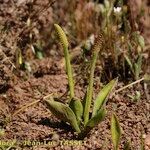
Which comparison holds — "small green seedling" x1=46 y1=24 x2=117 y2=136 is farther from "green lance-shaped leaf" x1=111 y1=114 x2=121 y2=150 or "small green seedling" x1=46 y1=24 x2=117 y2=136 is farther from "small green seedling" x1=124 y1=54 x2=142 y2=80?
"small green seedling" x1=124 y1=54 x2=142 y2=80

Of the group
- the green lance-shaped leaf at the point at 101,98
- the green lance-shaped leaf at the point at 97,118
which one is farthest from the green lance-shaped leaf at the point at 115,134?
the green lance-shaped leaf at the point at 101,98

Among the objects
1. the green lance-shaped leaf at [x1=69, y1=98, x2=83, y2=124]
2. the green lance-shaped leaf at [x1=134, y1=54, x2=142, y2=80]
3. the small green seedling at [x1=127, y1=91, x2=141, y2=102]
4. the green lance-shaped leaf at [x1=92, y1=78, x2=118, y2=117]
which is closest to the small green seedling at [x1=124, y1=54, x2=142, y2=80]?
the green lance-shaped leaf at [x1=134, y1=54, x2=142, y2=80]

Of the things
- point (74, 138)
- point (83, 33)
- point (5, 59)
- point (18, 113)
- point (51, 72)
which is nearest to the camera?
point (74, 138)

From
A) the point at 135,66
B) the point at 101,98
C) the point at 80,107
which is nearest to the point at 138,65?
the point at 135,66

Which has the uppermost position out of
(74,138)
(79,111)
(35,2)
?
(35,2)

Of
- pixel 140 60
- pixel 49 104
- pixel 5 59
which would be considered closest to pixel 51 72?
pixel 5 59

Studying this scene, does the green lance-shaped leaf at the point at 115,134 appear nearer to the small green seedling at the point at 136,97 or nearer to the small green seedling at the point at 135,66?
the small green seedling at the point at 136,97

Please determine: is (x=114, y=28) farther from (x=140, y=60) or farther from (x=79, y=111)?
(x=79, y=111)
